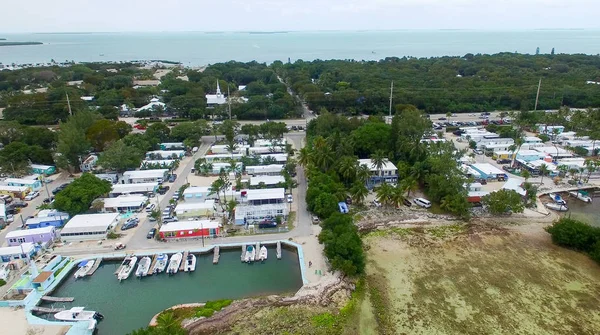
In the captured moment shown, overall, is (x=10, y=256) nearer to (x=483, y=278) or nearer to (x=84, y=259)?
(x=84, y=259)

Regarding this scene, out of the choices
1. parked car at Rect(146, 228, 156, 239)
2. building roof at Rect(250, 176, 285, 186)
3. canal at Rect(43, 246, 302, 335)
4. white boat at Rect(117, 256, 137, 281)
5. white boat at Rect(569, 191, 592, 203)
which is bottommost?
canal at Rect(43, 246, 302, 335)

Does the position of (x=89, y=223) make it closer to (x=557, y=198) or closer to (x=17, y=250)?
(x=17, y=250)

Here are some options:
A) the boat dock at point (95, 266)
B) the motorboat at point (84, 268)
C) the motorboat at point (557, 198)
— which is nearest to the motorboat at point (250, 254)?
the boat dock at point (95, 266)

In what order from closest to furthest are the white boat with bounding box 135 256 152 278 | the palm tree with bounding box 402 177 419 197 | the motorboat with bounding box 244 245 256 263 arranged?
the white boat with bounding box 135 256 152 278 < the motorboat with bounding box 244 245 256 263 < the palm tree with bounding box 402 177 419 197

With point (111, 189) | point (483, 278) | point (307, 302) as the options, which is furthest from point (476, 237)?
point (111, 189)

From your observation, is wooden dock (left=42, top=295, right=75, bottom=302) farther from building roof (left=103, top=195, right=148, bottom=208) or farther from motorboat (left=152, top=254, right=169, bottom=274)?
building roof (left=103, top=195, right=148, bottom=208)

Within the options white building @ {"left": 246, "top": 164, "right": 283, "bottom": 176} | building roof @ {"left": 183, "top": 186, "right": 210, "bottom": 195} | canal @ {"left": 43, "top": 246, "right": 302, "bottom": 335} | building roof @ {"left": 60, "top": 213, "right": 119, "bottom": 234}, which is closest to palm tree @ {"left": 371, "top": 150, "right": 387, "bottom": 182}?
white building @ {"left": 246, "top": 164, "right": 283, "bottom": 176}
